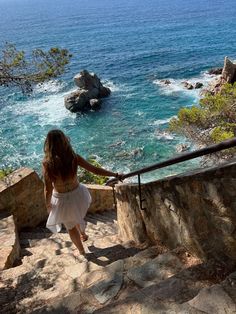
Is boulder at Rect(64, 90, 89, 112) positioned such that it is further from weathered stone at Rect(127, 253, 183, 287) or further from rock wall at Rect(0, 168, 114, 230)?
weathered stone at Rect(127, 253, 183, 287)

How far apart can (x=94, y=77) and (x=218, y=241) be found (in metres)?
31.4

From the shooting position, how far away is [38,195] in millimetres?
8469

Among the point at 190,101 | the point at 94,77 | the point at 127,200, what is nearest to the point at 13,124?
the point at 94,77

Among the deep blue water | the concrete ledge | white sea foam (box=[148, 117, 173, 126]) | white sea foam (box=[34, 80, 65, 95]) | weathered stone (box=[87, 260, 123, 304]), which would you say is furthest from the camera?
white sea foam (box=[34, 80, 65, 95])

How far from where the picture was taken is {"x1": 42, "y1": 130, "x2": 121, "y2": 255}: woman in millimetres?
4387

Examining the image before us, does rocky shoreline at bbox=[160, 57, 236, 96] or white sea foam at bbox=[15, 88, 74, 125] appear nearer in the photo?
rocky shoreline at bbox=[160, 57, 236, 96]

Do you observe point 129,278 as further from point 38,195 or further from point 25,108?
point 25,108

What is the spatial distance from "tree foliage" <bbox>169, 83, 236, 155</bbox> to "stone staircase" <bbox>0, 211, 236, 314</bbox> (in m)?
9.05

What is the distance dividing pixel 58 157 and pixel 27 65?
17.9 ft

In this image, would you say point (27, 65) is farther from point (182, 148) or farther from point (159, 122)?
point (159, 122)

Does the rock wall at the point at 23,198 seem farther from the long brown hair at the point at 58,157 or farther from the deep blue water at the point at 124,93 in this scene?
the deep blue water at the point at 124,93

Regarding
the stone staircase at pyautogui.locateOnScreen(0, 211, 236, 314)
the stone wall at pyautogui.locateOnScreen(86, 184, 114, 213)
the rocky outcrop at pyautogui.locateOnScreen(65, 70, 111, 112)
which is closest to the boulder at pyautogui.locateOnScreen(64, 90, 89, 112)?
the rocky outcrop at pyautogui.locateOnScreen(65, 70, 111, 112)

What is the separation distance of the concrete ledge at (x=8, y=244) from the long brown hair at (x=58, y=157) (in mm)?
1867

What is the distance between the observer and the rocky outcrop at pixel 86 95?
103 ft
